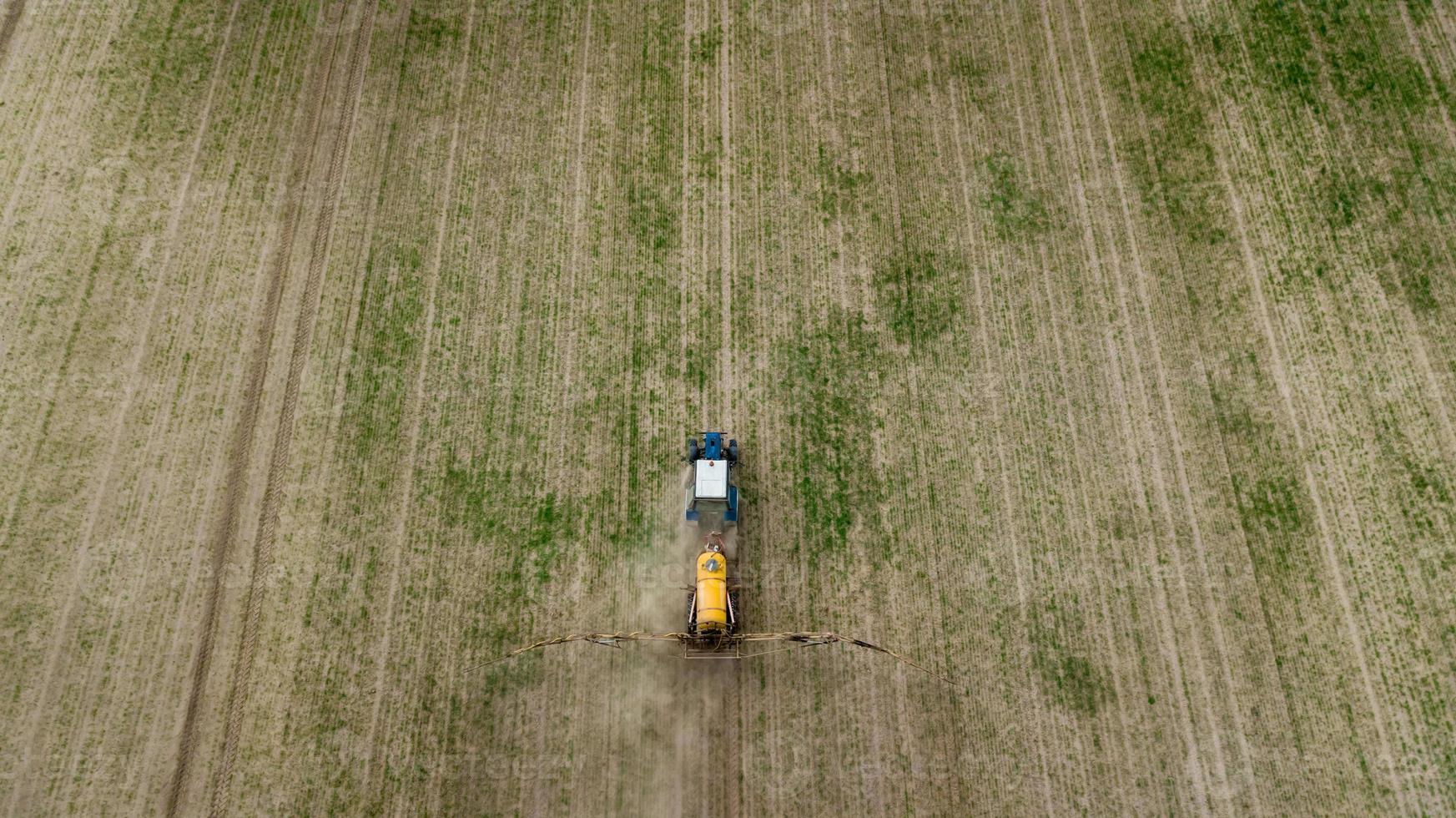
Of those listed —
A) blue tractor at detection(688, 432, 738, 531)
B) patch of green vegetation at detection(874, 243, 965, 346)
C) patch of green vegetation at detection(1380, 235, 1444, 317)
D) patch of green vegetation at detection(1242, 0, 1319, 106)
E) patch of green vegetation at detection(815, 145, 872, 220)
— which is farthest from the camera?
patch of green vegetation at detection(1242, 0, 1319, 106)

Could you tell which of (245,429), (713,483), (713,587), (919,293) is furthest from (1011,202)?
(245,429)

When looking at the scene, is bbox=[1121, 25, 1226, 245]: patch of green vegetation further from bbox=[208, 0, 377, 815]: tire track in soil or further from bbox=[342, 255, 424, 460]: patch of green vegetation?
bbox=[208, 0, 377, 815]: tire track in soil

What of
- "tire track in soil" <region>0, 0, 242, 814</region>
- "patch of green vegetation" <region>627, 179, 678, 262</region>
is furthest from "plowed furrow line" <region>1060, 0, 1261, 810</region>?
"tire track in soil" <region>0, 0, 242, 814</region>

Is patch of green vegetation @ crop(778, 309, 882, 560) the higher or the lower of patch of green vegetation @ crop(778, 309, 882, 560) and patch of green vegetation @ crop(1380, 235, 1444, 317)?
the lower

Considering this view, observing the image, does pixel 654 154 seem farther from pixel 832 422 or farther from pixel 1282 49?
pixel 1282 49

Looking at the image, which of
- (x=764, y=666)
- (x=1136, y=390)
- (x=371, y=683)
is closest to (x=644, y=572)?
(x=764, y=666)

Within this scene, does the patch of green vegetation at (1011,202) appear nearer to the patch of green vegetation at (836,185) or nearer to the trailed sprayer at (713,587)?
the patch of green vegetation at (836,185)

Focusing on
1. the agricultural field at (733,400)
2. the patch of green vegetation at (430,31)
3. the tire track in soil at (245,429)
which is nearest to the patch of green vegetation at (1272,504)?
the agricultural field at (733,400)

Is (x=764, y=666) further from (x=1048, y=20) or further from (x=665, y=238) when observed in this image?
(x=1048, y=20)
